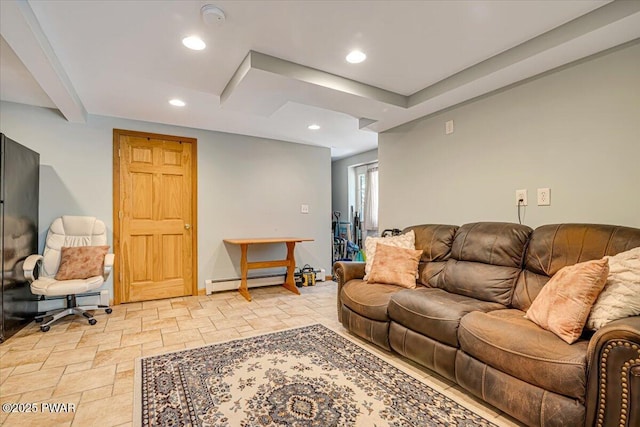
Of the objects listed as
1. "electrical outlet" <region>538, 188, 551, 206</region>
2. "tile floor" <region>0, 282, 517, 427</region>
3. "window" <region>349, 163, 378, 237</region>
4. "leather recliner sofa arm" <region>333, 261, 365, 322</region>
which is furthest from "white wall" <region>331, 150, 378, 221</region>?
"electrical outlet" <region>538, 188, 551, 206</region>

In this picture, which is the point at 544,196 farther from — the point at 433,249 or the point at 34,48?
the point at 34,48

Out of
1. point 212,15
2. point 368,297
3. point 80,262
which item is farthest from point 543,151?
point 80,262

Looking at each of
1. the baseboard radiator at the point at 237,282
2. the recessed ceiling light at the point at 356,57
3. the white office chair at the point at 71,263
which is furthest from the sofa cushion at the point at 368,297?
the white office chair at the point at 71,263

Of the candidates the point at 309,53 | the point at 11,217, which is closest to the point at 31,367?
the point at 11,217

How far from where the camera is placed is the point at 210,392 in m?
1.89

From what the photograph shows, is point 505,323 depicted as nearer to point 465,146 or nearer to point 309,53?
point 465,146

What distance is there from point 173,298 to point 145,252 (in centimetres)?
71

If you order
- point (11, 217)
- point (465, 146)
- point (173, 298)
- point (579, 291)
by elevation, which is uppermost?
point (465, 146)

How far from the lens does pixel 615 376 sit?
1.23 meters

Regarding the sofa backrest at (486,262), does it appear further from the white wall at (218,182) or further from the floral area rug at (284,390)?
the white wall at (218,182)

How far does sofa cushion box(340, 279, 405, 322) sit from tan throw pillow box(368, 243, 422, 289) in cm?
7

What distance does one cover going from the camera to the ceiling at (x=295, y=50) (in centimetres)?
184

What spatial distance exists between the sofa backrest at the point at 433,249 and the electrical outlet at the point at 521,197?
1.78 feet

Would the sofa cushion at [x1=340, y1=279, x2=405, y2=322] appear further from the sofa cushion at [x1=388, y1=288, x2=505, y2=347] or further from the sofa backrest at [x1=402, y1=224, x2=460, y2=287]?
the sofa backrest at [x1=402, y1=224, x2=460, y2=287]
